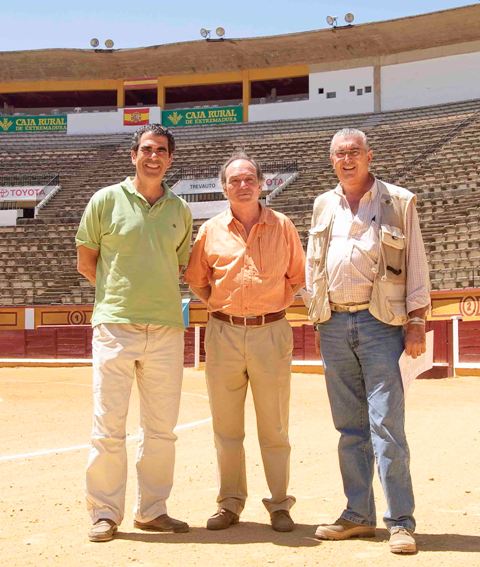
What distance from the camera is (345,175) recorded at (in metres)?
3.43

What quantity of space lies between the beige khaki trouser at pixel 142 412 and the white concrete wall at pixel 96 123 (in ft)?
87.8

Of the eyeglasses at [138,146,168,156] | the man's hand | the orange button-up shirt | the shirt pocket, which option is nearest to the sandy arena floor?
the man's hand

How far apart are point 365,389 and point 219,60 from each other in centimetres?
2582

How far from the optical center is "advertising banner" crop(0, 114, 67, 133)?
29.9 m

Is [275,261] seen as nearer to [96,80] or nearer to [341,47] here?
[341,47]

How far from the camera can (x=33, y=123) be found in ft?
98.2

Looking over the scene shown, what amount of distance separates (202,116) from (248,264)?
25822 mm

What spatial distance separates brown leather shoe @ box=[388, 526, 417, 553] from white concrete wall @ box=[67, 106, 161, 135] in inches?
1082

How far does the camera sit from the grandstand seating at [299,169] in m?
19.3

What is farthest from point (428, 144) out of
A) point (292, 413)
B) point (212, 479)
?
point (212, 479)

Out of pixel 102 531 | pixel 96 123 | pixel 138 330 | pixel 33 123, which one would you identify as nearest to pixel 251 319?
pixel 138 330

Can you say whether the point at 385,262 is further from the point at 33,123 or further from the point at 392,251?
the point at 33,123

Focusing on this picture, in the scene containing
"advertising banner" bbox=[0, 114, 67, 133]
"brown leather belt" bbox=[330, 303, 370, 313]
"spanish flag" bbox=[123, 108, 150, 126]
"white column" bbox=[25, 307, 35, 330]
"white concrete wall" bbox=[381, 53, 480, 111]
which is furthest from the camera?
"advertising banner" bbox=[0, 114, 67, 133]

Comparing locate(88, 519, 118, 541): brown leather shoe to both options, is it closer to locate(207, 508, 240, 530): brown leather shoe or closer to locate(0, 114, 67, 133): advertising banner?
locate(207, 508, 240, 530): brown leather shoe
